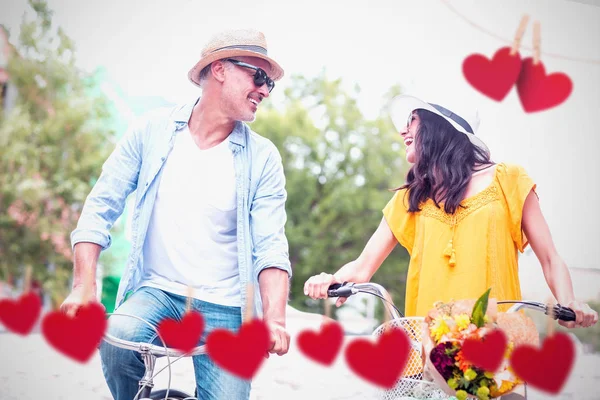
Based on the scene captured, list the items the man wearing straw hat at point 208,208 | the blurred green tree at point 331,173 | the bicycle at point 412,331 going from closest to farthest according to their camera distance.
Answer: the bicycle at point 412,331 → the man wearing straw hat at point 208,208 → the blurred green tree at point 331,173

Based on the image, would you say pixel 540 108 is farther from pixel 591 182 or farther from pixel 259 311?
pixel 591 182

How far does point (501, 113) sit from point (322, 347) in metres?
9.06

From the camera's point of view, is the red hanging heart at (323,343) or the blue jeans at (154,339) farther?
the blue jeans at (154,339)

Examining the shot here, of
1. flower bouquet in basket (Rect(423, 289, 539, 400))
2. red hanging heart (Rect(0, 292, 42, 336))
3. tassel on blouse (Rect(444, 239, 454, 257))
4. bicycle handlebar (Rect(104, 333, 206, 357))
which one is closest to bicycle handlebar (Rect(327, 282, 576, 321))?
flower bouquet in basket (Rect(423, 289, 539, 400))

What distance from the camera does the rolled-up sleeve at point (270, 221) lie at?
244cm

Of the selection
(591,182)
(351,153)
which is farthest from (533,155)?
(351,153)

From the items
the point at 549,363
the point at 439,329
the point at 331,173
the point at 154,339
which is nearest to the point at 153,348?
the point at 154,339

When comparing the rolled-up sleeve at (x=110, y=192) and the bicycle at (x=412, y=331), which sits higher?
the rolled-up sleeve at (x=110, y=192)

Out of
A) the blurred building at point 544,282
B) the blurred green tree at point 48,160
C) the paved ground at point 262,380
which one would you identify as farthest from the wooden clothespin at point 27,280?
the blurred green tree at point 48,160

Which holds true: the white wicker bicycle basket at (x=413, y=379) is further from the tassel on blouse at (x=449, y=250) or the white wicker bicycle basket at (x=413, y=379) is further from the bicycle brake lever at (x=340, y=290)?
the tassel on blouse at (x=449, y=250)

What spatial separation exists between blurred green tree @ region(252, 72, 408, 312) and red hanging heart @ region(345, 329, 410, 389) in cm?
1402

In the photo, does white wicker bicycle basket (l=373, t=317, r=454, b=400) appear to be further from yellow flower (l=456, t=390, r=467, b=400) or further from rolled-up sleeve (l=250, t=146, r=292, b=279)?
rolled-up sleeve (l=250, t=146, r=292, b=279)

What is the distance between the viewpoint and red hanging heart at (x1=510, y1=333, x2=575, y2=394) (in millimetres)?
1546

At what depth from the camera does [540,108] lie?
175cm
